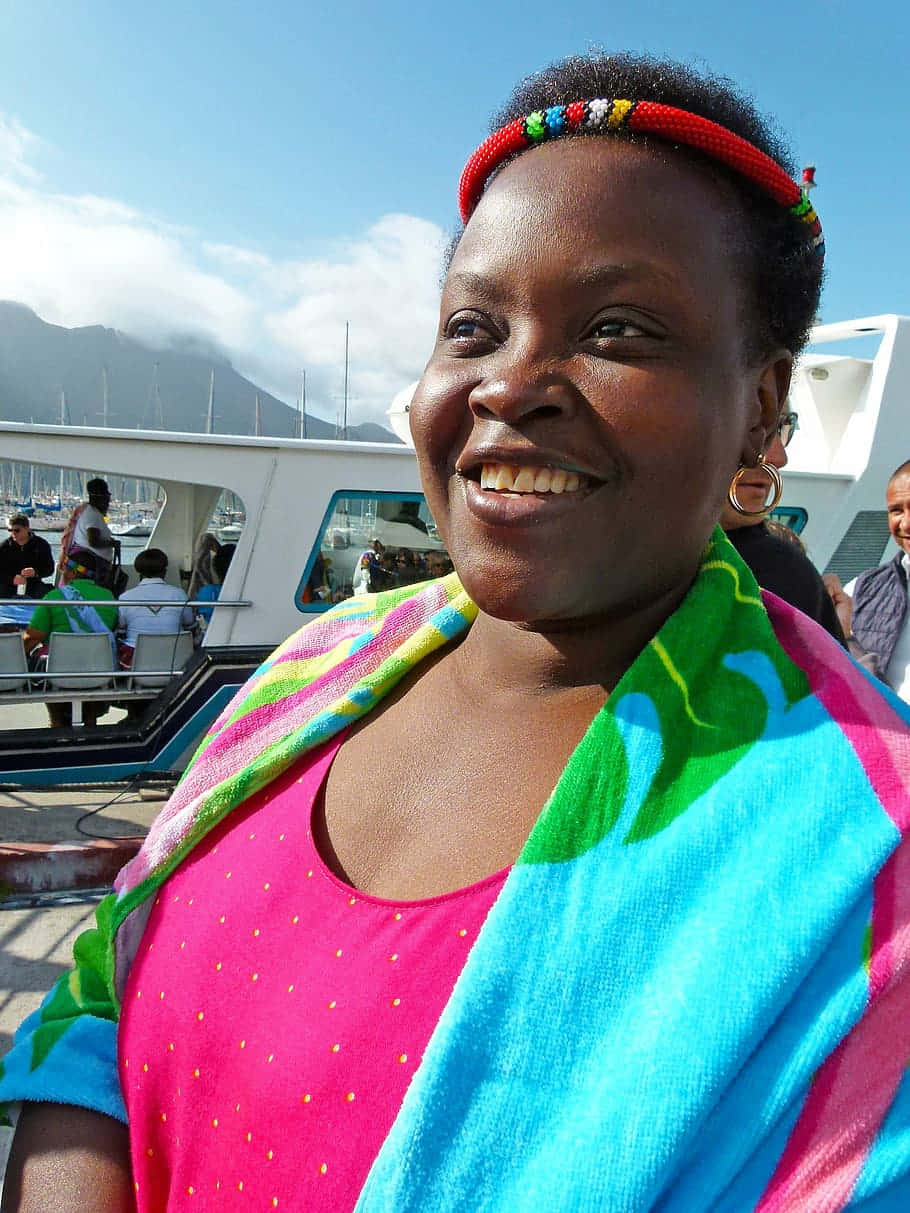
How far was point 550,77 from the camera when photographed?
108 centimetres

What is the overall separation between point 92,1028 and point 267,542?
4.70 meters

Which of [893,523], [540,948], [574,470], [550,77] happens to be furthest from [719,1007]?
Result: [893,523]

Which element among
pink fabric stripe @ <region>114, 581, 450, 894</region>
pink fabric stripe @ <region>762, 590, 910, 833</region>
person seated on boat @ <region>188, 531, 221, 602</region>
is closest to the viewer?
pink fabric stripe @ <region>762, 590, 910, 833</region>

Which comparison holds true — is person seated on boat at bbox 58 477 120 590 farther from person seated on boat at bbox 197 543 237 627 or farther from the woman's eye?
the woman's eye

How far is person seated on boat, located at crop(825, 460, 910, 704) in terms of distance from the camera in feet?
12.3

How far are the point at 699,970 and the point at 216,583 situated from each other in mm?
6171

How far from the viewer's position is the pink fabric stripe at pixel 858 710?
2.50 ft

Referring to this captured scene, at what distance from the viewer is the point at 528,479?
2.87 feet

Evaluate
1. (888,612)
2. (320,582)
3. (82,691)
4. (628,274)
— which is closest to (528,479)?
(628,274)

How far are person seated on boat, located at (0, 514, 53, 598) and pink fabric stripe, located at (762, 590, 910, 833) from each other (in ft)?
25.5

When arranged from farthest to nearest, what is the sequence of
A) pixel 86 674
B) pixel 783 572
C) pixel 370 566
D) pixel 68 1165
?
pixel 370 566, pixel 86 674, pixel 783 572, pixel 68 1165

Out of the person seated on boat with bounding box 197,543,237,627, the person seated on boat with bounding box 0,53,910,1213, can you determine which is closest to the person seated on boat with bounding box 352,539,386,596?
the person seated on boat with bounding box 197,543,237,627

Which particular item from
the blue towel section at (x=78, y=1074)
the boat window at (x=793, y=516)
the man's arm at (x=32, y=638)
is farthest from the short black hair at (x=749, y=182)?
the boat window at (x=793, y=516)

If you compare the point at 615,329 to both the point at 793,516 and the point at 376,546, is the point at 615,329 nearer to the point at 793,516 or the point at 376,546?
the point at 376,546
